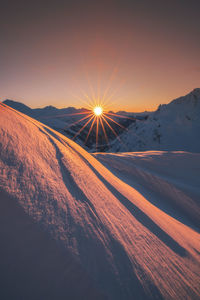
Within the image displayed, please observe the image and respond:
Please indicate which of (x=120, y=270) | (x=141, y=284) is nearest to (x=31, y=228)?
(x=120, y=270)

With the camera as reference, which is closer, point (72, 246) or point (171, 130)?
point (72, 246)

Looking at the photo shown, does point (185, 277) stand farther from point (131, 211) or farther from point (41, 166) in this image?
point (41, 166)

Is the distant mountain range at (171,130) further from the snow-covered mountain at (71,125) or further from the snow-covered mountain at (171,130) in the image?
the snow-covered mountain at (71,125)

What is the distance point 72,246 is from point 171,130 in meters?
30.8

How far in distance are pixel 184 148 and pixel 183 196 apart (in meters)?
23.5

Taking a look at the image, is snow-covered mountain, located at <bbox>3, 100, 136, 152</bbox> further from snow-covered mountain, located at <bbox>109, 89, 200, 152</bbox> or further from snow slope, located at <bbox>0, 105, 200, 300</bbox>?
snow slope, located at <bbox>0, 105, 200, 300</bbox>

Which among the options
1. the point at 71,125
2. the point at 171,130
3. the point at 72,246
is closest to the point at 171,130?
the point at 171,130

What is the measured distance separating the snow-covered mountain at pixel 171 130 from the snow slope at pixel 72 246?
25.6 m

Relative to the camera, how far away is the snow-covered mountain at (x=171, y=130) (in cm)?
2480

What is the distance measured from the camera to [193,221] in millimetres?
3041

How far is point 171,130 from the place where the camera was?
1079 inches

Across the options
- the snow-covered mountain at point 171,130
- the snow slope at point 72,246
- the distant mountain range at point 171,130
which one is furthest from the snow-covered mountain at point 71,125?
the snow slope at point 72,246

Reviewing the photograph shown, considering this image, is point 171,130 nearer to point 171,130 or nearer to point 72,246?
point 171,130

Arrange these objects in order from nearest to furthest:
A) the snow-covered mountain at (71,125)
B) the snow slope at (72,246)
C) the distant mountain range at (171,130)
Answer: the snow slope at (72,246), the distant mountain range at (171,130), the snow-covered mountain at (71,125)
